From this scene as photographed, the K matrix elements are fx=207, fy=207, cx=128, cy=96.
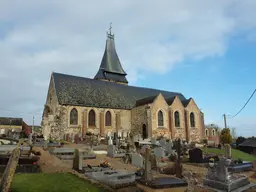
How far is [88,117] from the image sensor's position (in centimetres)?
2734

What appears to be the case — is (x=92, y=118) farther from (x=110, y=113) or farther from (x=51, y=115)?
(x=51, y=115)

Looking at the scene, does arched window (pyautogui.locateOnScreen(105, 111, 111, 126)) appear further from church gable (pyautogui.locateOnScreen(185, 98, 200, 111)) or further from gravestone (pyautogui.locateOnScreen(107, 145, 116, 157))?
gravestone (pyautogui.locateOnScreen(107, 145, 116, 157))

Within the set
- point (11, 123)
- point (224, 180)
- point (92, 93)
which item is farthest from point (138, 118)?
point (11, 123)

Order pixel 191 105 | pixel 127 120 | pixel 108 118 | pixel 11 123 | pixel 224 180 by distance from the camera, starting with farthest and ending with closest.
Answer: pixel 11 123 → pixel 191 105 → pixel 127 120 → pixel 108 118 → pixel 224 180

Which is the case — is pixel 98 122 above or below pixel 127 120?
below

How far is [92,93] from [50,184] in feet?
76.1

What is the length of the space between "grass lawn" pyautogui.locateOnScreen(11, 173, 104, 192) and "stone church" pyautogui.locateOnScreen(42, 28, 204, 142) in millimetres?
16889

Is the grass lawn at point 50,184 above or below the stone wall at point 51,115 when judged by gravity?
below

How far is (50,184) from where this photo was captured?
697 centimetres

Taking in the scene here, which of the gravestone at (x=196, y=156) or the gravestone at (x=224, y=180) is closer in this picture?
the gravestone at (x=224, y=180)

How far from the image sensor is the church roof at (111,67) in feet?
146

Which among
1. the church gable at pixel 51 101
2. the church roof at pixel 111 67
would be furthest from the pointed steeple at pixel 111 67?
the church gable at pixel 51 101

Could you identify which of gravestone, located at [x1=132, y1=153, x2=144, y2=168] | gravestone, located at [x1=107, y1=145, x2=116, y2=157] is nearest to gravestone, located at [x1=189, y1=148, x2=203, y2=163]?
gravestone, located at [x1=132, y1=153, x2=144, y2=168]

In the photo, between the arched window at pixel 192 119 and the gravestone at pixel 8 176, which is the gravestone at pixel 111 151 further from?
the arched window at pixel 192 119
